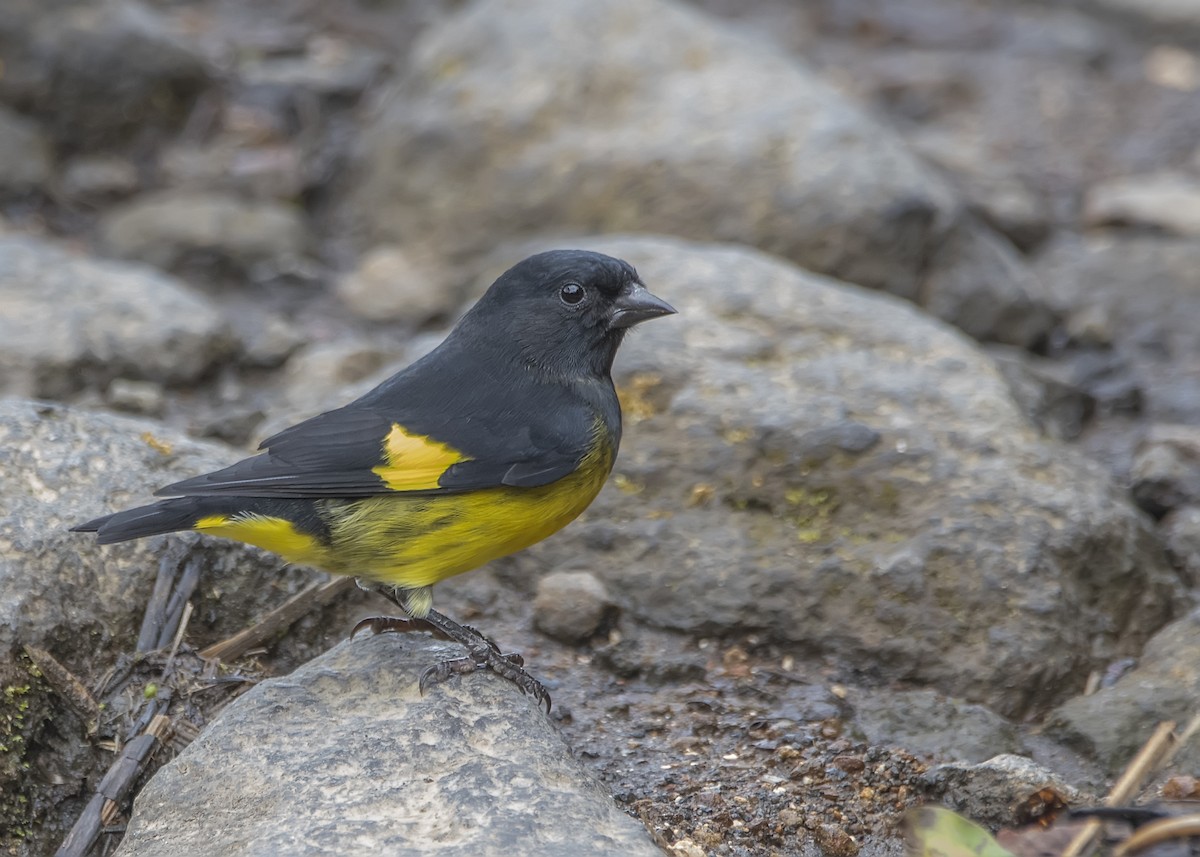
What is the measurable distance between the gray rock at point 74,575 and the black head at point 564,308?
959 mm

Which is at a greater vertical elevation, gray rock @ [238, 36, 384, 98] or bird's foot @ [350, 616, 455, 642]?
bird's foot @ [350, 616, 455, 642]

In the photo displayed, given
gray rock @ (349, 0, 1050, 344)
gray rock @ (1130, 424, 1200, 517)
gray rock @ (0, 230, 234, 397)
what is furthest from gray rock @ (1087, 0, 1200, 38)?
gray rock @ (0, 230, 234, 397)

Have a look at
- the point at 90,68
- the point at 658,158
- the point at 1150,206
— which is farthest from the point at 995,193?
the point at 90,68

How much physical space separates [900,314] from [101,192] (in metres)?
4.65

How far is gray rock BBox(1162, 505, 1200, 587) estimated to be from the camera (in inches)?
201

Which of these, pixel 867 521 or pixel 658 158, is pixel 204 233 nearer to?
pixel 658 158

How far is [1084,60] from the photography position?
10641mm

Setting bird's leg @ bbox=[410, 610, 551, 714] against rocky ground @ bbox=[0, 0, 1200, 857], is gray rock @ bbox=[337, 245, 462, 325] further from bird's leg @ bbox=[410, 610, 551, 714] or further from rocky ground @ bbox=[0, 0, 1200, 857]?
bird's leg @ bbox=[410, 610, 551, 714]

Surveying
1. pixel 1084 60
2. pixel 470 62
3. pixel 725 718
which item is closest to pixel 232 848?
pixel 725 718

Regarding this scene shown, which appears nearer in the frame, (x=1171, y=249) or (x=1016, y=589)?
(x=1016, y=589)

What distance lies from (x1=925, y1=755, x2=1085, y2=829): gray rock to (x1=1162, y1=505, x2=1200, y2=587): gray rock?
1.85m

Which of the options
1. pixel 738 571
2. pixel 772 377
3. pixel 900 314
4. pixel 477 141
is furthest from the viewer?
pixel 477 141

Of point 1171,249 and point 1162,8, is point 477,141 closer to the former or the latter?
point 1171,249

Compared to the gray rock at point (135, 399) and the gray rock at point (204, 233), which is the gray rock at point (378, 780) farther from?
the gray rock at point (204, 233)
